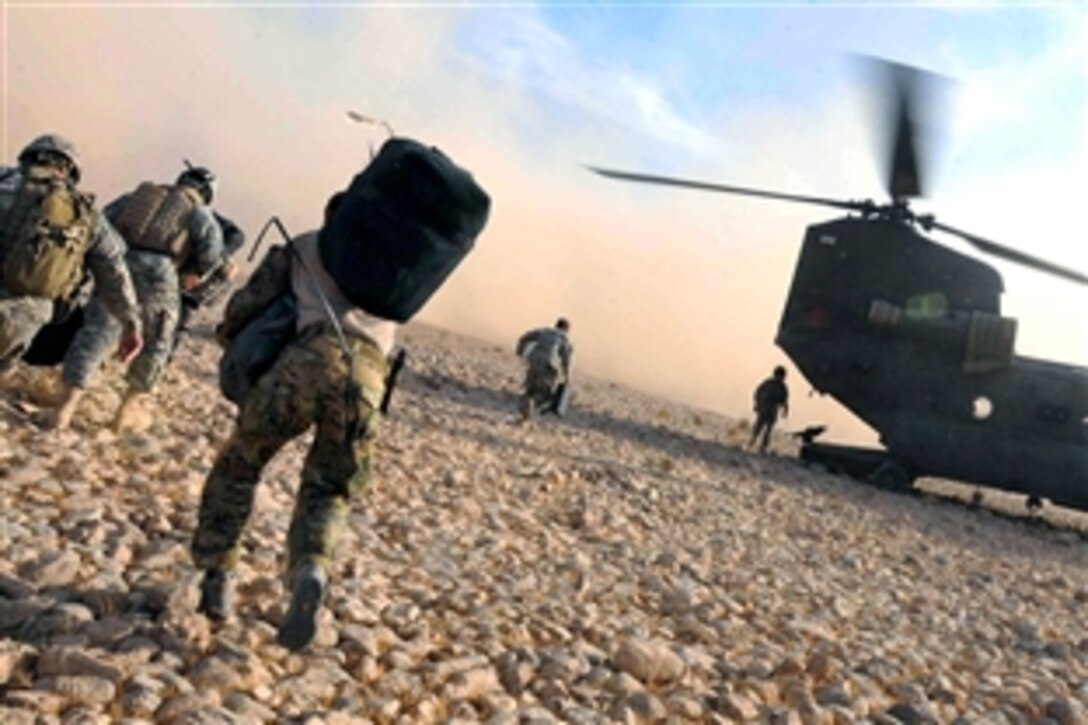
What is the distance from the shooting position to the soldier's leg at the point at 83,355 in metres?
6.20

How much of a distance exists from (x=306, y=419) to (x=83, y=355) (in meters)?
3.50

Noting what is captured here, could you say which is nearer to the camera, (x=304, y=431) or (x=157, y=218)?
(x=304, y=431)

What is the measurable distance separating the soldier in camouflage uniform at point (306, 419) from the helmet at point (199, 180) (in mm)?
3365

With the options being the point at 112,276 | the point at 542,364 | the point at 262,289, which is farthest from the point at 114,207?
the point at 542,364

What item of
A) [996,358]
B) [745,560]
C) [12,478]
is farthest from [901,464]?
[12,478]

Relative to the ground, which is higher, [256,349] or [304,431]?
[256,349]

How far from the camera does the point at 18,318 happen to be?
4.63 meters

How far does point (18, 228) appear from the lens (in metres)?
4.52

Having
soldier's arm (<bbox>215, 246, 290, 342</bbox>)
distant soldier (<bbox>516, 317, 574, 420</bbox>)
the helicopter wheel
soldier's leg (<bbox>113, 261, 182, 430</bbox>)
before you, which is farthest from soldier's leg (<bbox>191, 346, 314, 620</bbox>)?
the helicopter wheel

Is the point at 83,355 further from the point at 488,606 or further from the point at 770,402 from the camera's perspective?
the point at 770,402

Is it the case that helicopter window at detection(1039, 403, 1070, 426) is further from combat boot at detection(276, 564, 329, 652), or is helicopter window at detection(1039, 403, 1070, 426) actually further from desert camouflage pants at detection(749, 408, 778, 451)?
combat boot at detection(276, 564, 329, 652)

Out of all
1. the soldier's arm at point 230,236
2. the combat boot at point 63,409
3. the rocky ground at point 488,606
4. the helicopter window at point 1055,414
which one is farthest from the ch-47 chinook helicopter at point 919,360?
the combat boot at point 63,409

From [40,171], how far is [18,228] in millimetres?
368

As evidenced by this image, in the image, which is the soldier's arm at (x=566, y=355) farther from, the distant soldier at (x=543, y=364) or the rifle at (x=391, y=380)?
the rifle at (x=391, y=380)
